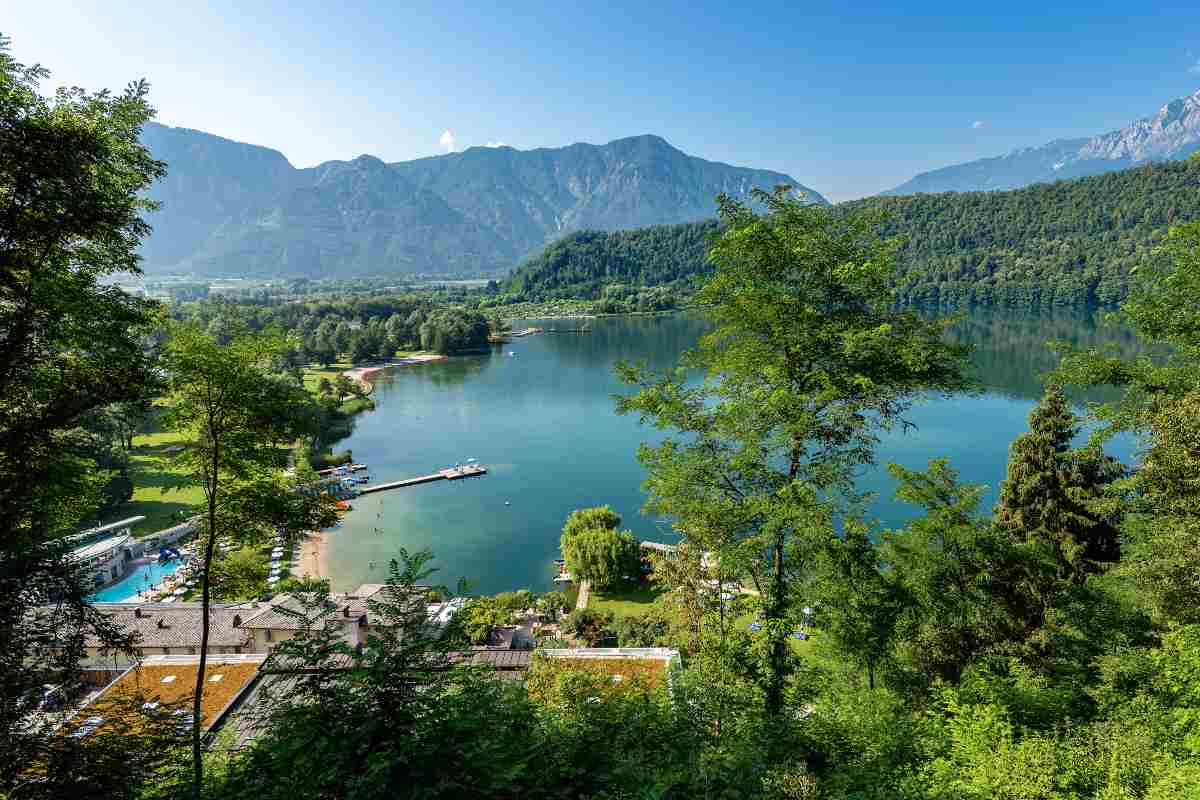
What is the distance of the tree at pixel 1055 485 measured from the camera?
61.1 feet

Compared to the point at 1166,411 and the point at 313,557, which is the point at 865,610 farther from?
the point at 313,557

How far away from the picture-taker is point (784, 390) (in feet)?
22.5

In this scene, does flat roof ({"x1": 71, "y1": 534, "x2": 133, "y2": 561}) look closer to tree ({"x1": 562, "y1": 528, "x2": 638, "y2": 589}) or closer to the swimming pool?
the swimming pool

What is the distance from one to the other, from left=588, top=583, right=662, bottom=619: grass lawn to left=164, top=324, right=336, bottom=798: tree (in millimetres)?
17239

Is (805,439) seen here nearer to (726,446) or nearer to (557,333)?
(726,446)

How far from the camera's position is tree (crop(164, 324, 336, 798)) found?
7.61m

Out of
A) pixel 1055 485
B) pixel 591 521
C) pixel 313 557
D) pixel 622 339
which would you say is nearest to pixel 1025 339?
pixel 622 339

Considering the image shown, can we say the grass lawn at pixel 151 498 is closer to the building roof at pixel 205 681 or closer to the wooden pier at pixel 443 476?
the wooden pier at pixel 443 476

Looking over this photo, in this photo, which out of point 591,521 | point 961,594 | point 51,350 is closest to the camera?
point 51,350

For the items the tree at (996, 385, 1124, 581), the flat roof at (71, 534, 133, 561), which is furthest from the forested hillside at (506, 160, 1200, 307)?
the flat roof at (71, 534, 133, 561)

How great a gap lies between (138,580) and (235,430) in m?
26.3

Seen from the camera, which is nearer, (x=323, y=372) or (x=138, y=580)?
(x=138, y=580)

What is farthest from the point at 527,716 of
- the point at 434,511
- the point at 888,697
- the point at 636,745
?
the point at 434,511

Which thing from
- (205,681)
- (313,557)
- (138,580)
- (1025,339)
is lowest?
(313,557)
